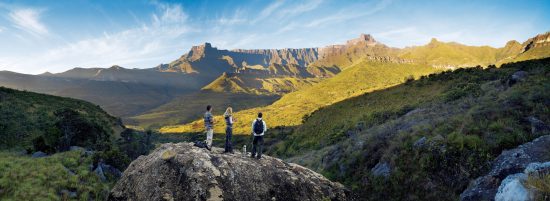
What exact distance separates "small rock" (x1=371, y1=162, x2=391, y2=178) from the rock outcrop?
452 cm

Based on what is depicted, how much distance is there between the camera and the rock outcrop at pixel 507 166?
36.7ft

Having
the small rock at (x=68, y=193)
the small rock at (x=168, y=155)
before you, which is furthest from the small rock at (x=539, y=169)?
the small rock at (x=68, y=193)

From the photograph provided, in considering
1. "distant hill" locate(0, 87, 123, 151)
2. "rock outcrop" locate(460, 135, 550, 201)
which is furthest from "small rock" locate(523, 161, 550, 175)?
"distant hill" locate(0, 87, 123, 151)

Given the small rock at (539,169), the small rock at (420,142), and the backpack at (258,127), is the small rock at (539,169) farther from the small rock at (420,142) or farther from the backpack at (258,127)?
the backpack at (258,127)

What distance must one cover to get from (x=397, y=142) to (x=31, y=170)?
24.0 meters

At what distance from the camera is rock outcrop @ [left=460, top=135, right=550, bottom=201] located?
11.2 metres

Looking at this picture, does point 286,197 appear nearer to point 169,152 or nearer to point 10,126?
point 169,152

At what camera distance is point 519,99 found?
59.9ft

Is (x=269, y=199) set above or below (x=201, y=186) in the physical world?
below

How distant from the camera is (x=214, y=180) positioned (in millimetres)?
12117

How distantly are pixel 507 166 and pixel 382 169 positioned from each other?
6.08 metres

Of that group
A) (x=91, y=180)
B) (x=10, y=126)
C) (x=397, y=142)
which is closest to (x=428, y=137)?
(x=397, y=142)

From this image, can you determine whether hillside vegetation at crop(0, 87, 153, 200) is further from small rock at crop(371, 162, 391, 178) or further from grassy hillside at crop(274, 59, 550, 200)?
small rock at crop(371, 162, 391, 178)

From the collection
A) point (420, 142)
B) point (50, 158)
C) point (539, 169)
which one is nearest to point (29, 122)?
point (50, 158)
